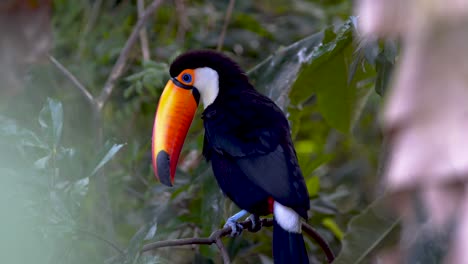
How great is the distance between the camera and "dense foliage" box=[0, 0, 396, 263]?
1692 mm

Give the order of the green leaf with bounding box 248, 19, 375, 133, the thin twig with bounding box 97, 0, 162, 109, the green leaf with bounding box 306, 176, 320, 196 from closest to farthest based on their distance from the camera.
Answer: the green leaf with bounding box 248, 19, 375, 133, the thin twig with bounding box 97, 0, 162, 109, the green leaf with bounding box 306, 176, 320, 196

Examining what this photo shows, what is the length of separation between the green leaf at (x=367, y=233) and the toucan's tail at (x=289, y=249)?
16 cm

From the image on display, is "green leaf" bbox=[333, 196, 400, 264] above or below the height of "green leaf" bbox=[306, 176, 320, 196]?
above

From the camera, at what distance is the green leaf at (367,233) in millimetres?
1671

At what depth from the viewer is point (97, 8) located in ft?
10.3

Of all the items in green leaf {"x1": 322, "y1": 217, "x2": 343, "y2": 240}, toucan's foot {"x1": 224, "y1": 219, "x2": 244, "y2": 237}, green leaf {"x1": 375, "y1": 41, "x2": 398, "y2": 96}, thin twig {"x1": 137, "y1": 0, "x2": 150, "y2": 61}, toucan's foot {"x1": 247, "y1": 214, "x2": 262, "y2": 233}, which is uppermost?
green leaf {"x1": 375, "y1": 41, "x2": 398, "y2": 96}

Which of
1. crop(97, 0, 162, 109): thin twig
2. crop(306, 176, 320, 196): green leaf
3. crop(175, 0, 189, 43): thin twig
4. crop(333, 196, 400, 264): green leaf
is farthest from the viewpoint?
crop(175, 0, 189, 43): thin twig

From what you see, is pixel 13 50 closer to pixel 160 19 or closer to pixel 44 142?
pixel 44 142

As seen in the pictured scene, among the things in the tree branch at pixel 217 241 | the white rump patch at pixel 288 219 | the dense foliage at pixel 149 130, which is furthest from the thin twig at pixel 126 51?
the white rump patch at pixel 288 219

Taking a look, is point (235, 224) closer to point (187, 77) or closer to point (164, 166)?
point (164, 166)

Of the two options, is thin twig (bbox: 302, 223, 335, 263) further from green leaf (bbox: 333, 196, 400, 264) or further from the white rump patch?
green leaf (bbox: 333, 196, 400, 264)

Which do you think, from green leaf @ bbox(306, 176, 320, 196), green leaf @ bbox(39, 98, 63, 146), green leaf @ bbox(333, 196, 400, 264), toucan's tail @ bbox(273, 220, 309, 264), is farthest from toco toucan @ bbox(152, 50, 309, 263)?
green leaf @ bbox(306, 176, 320, 196)

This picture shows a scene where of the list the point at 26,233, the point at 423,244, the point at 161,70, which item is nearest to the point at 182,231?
the point at 161,70

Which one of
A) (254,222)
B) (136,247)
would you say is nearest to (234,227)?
(254,222)
